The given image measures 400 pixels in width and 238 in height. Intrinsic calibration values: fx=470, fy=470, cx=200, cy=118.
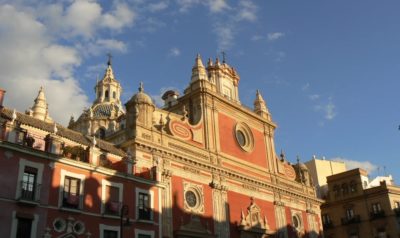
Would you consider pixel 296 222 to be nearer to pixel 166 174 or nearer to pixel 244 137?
pixel 244 137

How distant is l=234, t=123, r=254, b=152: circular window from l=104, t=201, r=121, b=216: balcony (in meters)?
18.4

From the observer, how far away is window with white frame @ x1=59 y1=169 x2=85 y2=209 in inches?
941

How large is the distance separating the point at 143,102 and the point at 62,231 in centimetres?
1353

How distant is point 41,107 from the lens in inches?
2438

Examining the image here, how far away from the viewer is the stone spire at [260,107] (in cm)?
4844

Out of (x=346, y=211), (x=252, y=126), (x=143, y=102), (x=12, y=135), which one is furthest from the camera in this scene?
(x=346, y=211)

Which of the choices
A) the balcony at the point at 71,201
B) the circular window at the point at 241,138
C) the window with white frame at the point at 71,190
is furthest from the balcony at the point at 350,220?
the balcony at the point at 71,201

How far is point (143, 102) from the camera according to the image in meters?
34.5

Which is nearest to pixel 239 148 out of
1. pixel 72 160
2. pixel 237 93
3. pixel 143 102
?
pixel 237 93

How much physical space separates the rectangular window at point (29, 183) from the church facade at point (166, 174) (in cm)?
5

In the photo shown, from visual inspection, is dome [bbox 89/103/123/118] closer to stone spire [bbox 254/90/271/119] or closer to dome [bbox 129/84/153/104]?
stone spire [bbox 254/90/271/119]

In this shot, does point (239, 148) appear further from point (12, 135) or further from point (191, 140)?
point (12, 135)

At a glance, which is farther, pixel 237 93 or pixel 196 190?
pixel 237 93

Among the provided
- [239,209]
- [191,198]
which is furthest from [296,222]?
[191,198]
